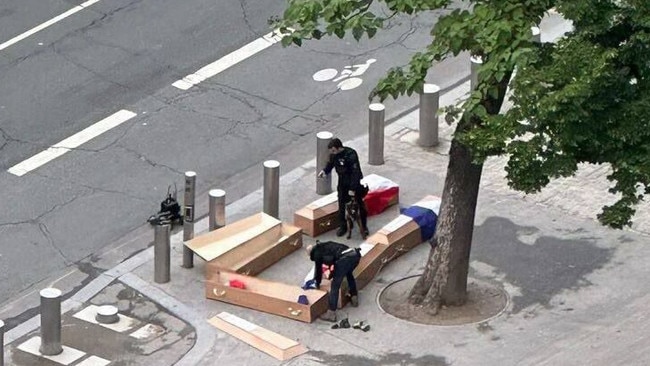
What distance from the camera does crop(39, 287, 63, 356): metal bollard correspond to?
51.9ft

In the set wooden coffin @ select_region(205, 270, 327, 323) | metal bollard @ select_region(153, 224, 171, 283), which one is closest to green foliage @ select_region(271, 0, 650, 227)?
wooden coffin @ select_region(205, 270, 327, 323)

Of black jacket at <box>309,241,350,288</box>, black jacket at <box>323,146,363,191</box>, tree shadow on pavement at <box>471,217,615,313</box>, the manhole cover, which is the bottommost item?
the manhole cover

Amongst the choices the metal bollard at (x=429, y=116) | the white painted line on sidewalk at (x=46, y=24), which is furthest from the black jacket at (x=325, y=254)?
the white painted line on sidewalk at (x=46, y=24)

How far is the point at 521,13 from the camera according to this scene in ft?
46.3

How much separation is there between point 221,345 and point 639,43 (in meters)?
5.60

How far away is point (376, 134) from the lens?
788 inches

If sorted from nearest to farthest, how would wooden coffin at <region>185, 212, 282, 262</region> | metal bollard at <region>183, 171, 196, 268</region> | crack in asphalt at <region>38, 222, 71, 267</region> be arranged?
wooden coffin at <region>185, 212, 282, 262</region> < metal bollard at <region>183, 171, 196, 268</region> < crack in asphalt at <region>38, 222, 71, 267</region>

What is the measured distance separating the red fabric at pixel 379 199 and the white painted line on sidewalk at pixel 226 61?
3.85 meters

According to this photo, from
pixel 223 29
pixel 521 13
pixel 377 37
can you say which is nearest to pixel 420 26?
pixel 377 37

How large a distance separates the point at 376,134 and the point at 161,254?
376 centimetres

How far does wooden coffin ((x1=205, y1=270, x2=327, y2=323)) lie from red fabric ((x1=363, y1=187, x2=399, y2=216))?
7.10 ft

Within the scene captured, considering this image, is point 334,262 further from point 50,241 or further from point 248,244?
point 50,241

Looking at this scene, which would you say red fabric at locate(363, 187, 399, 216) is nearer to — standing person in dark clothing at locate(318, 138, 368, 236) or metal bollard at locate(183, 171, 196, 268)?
standing person in dark clothing at locate(318, 138, 368, 236)

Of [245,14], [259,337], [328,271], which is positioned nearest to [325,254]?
[328,271]
